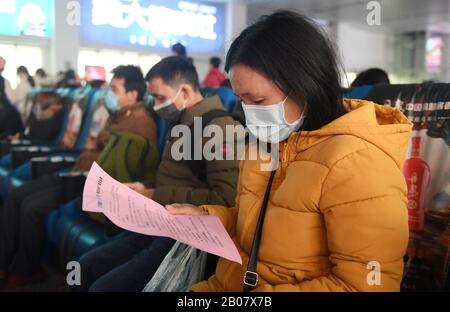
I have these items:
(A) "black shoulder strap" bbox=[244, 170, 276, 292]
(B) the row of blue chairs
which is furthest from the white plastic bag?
(B) the row of blue chairs

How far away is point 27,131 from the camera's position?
3018mm

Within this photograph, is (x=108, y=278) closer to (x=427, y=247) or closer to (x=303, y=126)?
(x=303, y=126)

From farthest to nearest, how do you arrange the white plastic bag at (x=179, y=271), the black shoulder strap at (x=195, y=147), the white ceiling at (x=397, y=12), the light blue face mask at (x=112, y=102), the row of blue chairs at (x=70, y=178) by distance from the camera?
the white ceiling at (x=397, y=12) < the light blue face mask at (x=112, y=102) < the row of blue chairs at (x=70, y=178) < the black shoulder strap at (x=195, y=147) < the white plastic bag at (x=179, y=271)

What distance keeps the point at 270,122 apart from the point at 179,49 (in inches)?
32.9

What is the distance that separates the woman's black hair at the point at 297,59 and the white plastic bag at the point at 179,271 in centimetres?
45

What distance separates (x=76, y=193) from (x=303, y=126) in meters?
1.36

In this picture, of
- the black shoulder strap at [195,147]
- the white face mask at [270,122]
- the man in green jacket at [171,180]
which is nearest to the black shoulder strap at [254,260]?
the white face mask at [270,122]

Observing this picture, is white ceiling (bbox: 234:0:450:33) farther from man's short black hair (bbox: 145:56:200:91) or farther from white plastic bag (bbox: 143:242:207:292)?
white plastic bag (bbox: 143:242:207:292)

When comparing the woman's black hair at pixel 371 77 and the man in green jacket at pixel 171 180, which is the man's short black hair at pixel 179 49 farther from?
the woman's black hair at pixel 371 77

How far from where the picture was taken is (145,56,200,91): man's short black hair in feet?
4.97

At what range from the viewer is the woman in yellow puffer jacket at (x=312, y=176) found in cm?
70

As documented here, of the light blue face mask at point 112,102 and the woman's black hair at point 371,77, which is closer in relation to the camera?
the woman's black hair at point 371,77

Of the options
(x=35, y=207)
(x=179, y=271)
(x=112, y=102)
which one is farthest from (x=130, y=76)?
(x=179, y=271)

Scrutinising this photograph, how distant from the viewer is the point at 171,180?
147 cm
